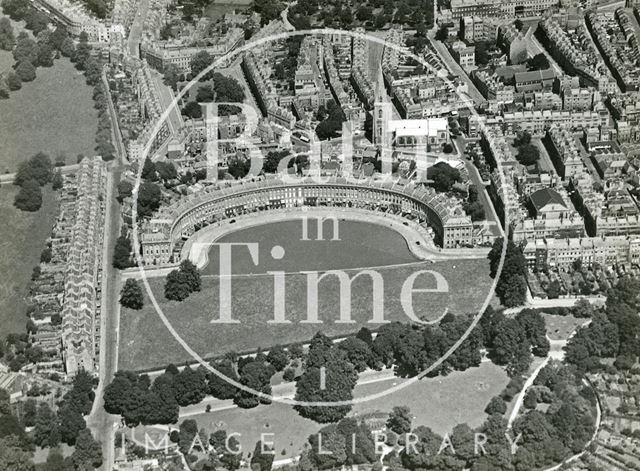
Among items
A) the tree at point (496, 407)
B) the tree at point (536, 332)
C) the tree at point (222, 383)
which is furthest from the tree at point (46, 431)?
the tree at point (536, 332)

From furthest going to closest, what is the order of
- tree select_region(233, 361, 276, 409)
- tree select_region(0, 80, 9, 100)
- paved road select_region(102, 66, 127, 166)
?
tree select_region(0, 80, 9, 100) → paved road select_region(102, 66, 127, 166) → tree select_region(233, 361, 276, 409)

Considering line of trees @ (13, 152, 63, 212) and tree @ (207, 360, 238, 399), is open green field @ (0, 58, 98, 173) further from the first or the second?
tree @ (207, 360, 238, 399)

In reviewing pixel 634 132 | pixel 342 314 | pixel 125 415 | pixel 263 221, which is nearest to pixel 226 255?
pixel 263 221

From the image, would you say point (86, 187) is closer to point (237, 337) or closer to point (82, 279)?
point (82, 279)

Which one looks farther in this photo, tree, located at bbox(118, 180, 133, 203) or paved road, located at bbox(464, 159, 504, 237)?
tree, located at bbox(118, 180, 133, 203)

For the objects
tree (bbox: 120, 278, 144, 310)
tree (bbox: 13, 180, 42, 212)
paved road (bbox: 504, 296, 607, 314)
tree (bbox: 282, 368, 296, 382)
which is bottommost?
tree (bbox: 282, 368, 296, 382)

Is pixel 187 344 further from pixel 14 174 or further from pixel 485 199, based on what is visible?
pixel 14 174

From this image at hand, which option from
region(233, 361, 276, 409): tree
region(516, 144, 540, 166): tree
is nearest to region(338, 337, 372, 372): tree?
region(233, 361, 276, 409): tree
